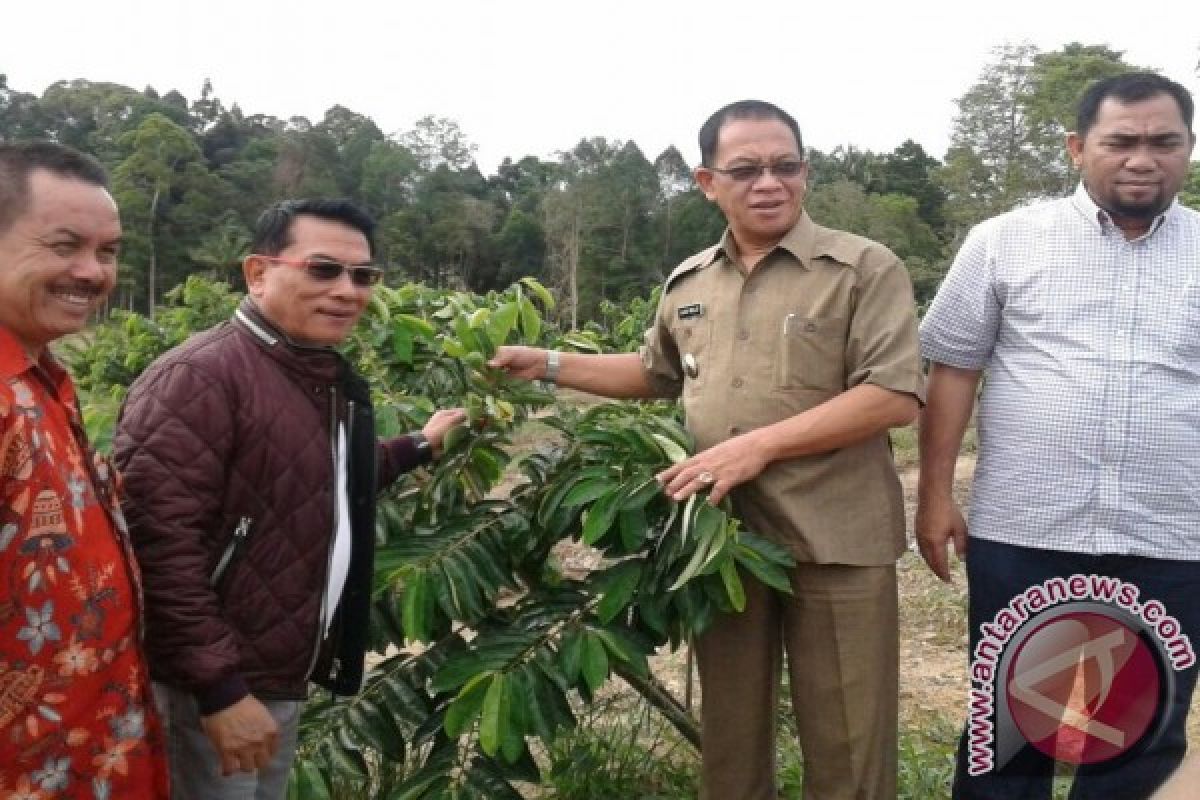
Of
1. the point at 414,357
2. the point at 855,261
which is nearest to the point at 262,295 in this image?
the point at 414,357

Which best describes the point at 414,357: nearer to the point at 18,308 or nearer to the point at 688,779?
the point at 18,308

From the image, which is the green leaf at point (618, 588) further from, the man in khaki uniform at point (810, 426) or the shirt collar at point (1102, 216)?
the shirt collar at point (1102, 216)

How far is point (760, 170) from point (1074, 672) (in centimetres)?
129

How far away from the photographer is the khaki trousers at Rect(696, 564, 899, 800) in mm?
2057

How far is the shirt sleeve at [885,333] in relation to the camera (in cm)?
196

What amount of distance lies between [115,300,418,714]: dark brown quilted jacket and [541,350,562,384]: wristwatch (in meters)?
0.65

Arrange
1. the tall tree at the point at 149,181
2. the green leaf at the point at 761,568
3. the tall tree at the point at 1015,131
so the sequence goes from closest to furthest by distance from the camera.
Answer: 1. the green leaf at the point at 761,568
2. the tall tree at the point at 1015,131
3. the tall tree at the point at 149,181

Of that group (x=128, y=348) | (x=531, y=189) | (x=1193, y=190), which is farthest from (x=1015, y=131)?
(x=128, y=348)

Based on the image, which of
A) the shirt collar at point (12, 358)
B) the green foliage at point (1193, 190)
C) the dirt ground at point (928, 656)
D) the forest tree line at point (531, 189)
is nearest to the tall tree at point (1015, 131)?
the forest tree line at point (531, 189)

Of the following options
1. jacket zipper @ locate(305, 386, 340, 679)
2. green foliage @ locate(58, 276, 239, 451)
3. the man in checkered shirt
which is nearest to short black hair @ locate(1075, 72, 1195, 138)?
the man in checkered shirt

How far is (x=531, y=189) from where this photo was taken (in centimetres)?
3469

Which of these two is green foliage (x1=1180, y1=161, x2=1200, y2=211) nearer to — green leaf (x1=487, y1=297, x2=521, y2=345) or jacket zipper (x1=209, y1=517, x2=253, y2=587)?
green leaf (x1=487, y1=297, x2=521, y2=345)

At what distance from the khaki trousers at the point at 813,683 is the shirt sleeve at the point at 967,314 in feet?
1.65

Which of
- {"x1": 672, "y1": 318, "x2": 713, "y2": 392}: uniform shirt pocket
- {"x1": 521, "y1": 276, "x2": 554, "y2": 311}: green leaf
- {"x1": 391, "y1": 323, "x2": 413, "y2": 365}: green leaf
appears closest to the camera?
{"x1": 672, "y1": 318, "x2": 713, "y2": 392}: uniform shirt pocket
